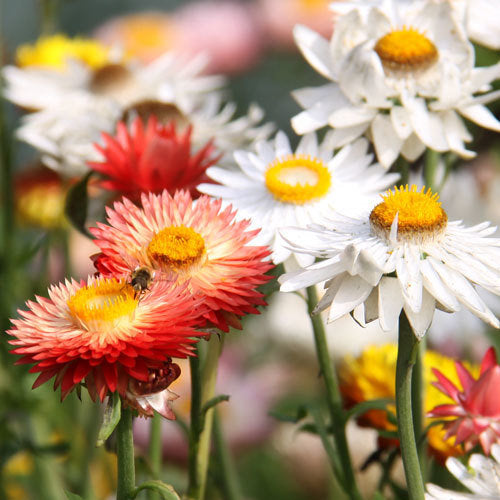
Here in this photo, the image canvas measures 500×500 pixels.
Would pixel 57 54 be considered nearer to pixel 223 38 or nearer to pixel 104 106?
pixel 104 106

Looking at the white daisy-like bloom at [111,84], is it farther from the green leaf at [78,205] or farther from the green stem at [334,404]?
the green stem at [334,404]

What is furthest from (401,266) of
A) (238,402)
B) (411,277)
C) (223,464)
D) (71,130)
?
(238,402)

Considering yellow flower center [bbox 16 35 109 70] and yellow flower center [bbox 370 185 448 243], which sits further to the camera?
yellow flower center [bbox 16 35 109 70]

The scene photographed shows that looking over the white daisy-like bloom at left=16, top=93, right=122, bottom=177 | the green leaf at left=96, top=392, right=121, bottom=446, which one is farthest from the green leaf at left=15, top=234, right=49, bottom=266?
the green leaf at left=96, top=392, right=121, bottom=446

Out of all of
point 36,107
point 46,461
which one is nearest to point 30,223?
point 36,107

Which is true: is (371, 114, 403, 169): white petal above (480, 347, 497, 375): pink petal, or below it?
above

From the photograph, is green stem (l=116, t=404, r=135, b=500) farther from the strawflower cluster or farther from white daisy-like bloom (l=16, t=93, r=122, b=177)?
white daisy-like bloom (l=16, t=93, r=122, b=177)

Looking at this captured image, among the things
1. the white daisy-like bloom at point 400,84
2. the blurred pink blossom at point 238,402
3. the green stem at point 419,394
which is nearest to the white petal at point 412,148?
the white daisy-like bloom at point 400,84
